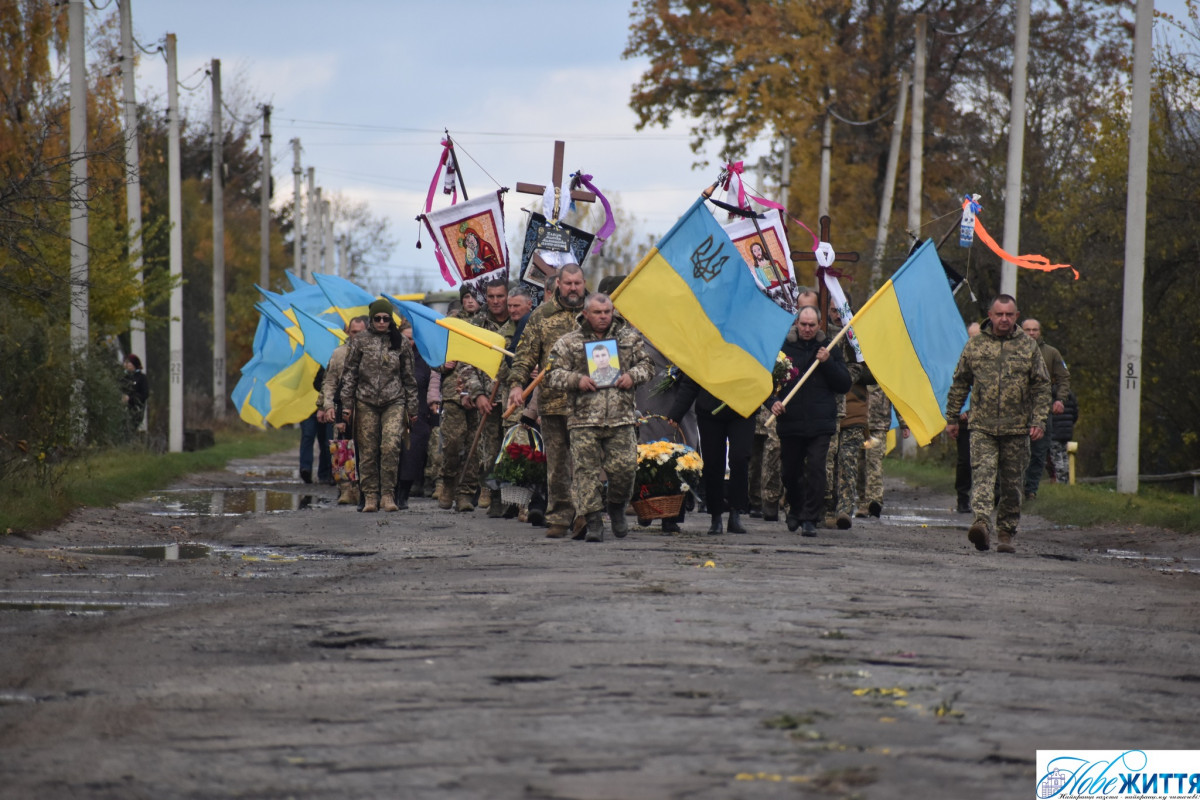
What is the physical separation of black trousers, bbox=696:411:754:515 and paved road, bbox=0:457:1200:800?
2.13 meters

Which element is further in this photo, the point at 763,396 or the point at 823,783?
the point at 763,396

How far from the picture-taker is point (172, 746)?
5172 mm

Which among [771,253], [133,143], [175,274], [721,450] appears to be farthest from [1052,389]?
[133,143]

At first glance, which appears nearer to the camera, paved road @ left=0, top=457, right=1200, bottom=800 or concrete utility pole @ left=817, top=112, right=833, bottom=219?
paved road @ left=0, top=457, right=1200, bottom=800

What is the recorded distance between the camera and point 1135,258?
19219mm

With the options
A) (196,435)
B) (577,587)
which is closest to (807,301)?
(577,587)

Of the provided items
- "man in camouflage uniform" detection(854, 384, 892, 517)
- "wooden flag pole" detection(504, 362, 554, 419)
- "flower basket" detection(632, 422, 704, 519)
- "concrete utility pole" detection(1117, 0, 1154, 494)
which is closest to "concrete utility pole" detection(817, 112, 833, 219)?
"concrete utility pole" detection(1117, 0, 1154, 494)

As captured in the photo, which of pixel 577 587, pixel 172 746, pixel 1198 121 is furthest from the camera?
pixel 1198 121

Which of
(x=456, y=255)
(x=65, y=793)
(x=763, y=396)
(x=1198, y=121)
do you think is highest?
(x=1198, y=121)

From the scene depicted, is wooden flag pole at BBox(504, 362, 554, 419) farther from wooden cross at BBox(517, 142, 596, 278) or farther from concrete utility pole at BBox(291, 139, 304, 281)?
concrete utility pole at BBox(291, 139, 304, 281)

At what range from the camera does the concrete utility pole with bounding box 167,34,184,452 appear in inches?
1123

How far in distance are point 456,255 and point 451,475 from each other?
2.66 meters

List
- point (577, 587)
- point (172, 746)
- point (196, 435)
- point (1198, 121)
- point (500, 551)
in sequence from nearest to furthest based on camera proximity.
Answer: point (172, 746) → point (577, 587) → point (500, 551) → point (1198, 121) → point (196, 435)

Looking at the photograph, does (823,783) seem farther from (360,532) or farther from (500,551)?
(360,532)
